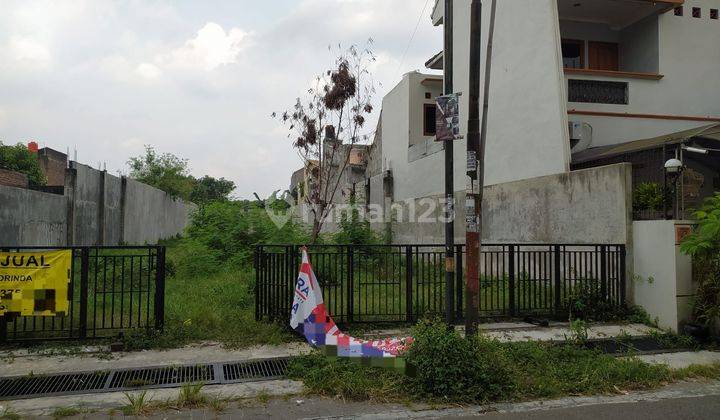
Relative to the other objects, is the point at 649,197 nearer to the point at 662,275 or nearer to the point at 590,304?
the point at 662,275

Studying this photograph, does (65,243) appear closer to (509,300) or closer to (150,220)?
(150,220)

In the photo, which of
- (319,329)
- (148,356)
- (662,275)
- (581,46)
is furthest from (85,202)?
(581,46)

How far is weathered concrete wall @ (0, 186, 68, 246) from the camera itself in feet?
35.4

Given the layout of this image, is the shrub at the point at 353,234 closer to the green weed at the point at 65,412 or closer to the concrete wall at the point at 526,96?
the concrete wall at the point at 526,96

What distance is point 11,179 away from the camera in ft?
59.1

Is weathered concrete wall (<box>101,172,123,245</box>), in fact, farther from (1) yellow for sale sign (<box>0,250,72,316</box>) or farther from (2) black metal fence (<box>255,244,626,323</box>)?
(2) black metal fence (<box>255,244,626,323</box>)

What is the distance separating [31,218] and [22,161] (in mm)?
19580

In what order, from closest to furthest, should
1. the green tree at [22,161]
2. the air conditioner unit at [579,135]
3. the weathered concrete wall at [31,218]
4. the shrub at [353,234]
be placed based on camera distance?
the weathered concrete wall at [31,218], the air conditioner unit at [579,135], the shrub at [353,234], the green tree at [22,161]

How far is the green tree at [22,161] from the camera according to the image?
2709 cm

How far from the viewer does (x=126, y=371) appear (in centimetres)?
601

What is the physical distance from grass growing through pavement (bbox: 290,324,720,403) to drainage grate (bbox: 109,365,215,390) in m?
1.09

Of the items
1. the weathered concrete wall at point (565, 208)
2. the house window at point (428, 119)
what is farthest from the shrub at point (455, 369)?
the house window at point (428, 119)

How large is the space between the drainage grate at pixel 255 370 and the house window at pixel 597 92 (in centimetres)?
998

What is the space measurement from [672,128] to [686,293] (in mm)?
6961
